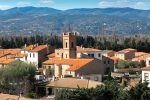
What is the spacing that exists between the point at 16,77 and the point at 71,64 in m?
11.2

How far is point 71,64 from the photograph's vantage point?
58.0 m

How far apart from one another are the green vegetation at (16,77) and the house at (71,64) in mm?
6560

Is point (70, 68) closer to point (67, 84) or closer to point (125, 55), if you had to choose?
point (67, 84)

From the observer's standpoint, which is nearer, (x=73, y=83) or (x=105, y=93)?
(x=105, y=93)

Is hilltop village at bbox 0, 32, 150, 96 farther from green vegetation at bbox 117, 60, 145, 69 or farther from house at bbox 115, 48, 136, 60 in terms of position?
house at bbox 115, 48, 136, 60

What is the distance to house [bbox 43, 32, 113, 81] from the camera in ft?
184

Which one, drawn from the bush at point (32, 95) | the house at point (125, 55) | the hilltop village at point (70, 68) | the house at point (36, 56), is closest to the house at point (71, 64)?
the hilltop village at point (70, 68)

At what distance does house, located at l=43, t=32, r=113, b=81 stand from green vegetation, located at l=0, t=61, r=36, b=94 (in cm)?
656

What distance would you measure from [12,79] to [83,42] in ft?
232

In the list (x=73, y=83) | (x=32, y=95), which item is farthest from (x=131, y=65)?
(x=32, y=95)

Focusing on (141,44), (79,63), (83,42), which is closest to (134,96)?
(79,63)

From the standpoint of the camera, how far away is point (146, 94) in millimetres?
32625

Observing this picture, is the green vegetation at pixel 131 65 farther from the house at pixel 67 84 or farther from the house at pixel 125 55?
the house at pixel 67 84

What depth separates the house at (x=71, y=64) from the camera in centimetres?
5603
